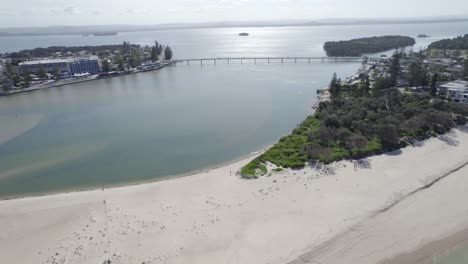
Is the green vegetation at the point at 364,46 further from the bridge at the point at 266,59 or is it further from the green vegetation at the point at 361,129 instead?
the green vegetation at the point at 361,129

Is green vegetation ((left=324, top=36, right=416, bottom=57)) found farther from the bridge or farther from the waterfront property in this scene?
the waterfront property

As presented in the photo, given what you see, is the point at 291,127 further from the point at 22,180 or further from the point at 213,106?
the point at 22,180

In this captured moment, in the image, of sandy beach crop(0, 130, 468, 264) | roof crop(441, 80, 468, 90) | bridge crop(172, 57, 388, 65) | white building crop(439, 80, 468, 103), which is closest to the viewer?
sandy beach crop(0, 130, 468, 264)

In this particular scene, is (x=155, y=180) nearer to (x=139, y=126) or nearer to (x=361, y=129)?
(x=139, y=126)

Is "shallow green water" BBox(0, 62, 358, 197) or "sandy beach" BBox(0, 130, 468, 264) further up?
"sandy beach" BBox(0, 130, 468, 264)

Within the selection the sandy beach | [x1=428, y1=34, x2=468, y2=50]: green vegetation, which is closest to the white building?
the sandy beach
